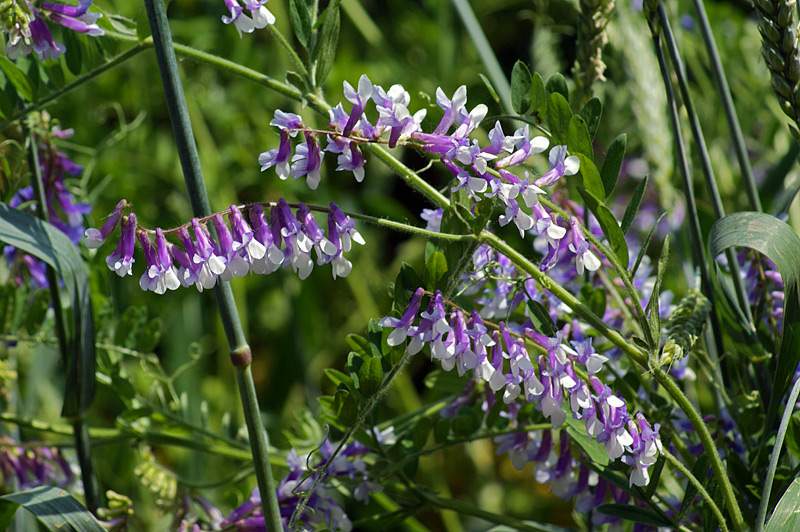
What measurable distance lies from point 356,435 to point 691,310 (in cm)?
19

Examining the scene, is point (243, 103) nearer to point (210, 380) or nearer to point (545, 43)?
point (210, 380)

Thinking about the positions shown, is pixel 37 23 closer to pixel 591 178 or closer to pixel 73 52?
pixel 73 52

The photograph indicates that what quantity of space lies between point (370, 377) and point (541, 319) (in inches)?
3.4

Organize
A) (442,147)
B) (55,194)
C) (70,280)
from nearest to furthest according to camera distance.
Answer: (442,147), (70,280), (55,194)

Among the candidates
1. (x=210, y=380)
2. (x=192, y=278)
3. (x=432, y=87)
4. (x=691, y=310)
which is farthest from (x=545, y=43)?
(x=210, y=380)

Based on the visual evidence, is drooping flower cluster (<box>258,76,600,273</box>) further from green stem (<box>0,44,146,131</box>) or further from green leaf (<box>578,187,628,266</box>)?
green stem (<box>0,44,146,131</box>)

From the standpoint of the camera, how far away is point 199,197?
34 cm

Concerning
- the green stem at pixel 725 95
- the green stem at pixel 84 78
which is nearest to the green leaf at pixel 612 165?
the green stem at pixel 725 95

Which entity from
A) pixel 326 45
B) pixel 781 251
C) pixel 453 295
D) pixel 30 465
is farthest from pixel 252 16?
pixel 30 465

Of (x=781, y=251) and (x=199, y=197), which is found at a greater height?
(x=199, y=197)

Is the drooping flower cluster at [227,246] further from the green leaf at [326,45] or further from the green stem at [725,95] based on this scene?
A: the green stem at [725,95]

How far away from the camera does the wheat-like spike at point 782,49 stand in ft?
1.13

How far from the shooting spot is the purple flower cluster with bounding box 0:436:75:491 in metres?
0.54

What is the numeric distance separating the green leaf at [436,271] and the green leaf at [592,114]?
9cm
